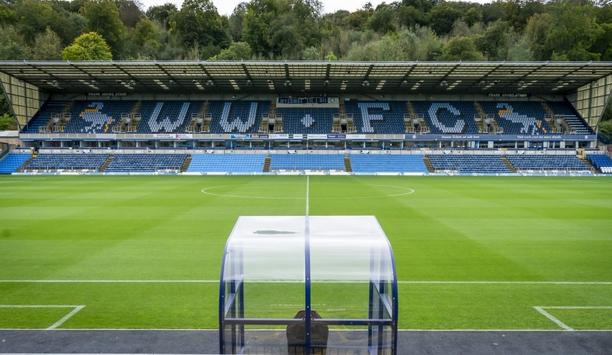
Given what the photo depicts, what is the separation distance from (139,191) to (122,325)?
28.2 m

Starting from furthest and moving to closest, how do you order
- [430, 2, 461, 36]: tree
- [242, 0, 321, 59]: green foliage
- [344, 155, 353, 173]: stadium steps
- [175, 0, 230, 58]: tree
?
1. [430, 2, 461, 36]: tree
2. [175, 0, 230, 58]: tree
3. [242, 0, 321, 59]: green foliage
4. [344, 155, 353, 173]: stadium steps

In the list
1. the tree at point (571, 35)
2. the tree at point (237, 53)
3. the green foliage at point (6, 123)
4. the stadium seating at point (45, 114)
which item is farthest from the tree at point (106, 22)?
the tree at point (571, 35)

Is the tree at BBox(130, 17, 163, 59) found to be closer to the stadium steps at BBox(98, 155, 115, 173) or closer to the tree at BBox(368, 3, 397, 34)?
the stadium steps at BBox(98, 155, 115, 173)

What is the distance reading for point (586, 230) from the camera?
65.8ft

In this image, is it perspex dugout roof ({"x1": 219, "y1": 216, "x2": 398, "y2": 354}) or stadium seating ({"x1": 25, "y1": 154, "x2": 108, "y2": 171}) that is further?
stadium seating ({"x1": 25, "y1": 154, "x2": 108, "y2": 171})

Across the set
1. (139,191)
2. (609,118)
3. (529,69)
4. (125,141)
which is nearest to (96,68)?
(125,141)

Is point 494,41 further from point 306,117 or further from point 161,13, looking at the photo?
point 161,13

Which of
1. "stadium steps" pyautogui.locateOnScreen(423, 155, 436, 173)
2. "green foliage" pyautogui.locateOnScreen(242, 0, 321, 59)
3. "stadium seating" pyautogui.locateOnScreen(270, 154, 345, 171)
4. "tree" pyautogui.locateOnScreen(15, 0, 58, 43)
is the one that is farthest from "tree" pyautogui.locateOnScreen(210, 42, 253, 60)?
"stadium steps" pyautogui.locateOnScreen(423, 155, 436, 173)

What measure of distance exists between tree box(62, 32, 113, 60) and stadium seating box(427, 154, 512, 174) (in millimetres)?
63339

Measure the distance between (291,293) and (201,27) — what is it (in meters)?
107

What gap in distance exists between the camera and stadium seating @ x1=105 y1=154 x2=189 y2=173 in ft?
196

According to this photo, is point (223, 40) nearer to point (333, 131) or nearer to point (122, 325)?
point (333, 131)

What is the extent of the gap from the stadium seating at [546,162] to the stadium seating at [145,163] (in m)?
44.3

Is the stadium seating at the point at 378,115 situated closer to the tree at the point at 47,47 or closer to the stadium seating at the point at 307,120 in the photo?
the stadium seating at the point at 307,120
